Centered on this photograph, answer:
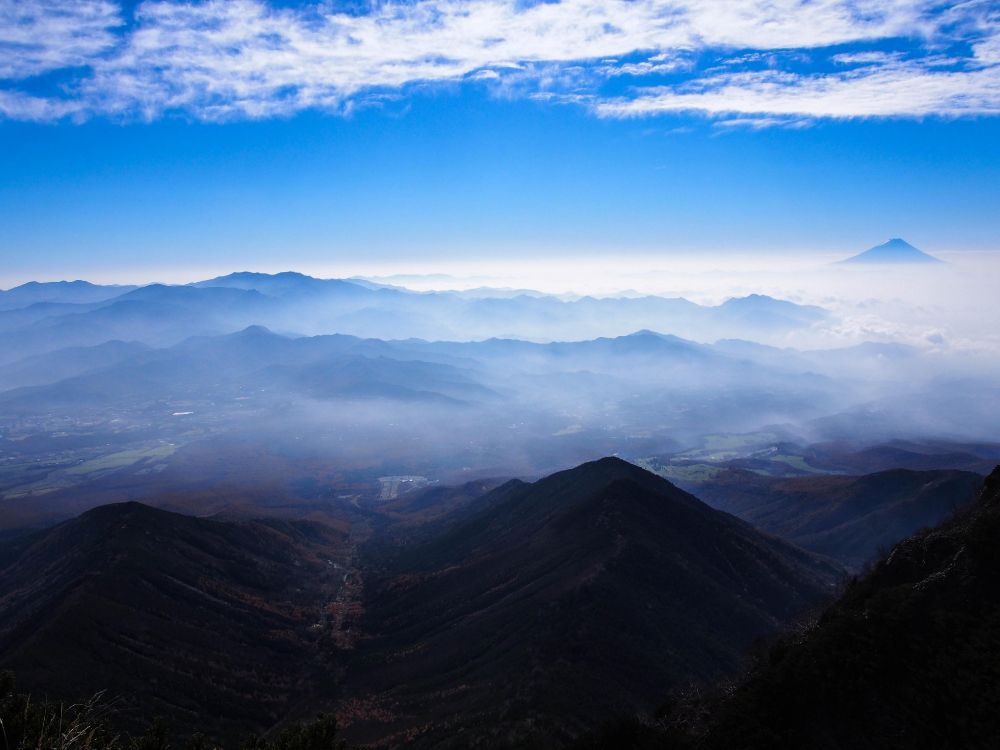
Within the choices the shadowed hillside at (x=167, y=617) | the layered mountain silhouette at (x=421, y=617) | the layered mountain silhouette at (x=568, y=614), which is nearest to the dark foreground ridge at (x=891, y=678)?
the layered mountain silhouette at (x=568, y=614)

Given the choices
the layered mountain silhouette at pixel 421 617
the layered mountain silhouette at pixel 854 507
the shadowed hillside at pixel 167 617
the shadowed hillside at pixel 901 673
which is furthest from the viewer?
the layered mountain silhouette at pixel 854 507

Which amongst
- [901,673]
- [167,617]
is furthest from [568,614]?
[167,617]

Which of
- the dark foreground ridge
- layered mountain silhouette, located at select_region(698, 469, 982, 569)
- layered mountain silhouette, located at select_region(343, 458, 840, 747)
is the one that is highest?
the dark foreground ridge

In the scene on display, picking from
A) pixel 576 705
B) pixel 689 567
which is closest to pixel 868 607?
pixel 576 705

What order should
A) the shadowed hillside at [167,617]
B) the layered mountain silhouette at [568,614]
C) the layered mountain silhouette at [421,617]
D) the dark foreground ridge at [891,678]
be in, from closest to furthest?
1. the dark foreground ridge at [891,678]
2. the layered mountain silhouette at [568,614]
3. the layered mountain silhouette at [421,617]
4. the shadowed hillside at [167,617]

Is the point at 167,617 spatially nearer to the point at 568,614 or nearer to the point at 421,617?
the point at 421,617

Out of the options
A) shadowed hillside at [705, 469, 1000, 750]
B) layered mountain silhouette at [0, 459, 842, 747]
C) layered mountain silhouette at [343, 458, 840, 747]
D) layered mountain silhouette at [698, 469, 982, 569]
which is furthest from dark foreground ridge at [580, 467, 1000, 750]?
layered mountain silhouette at [698, 469, 982, 569]

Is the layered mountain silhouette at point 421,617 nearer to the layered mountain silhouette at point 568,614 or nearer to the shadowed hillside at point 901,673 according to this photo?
the layered mountain silhouette at point 568,614

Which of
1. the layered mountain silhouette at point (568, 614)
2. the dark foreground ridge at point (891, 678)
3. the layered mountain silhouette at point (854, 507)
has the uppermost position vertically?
the dark foreground ridge at point (891, 678)

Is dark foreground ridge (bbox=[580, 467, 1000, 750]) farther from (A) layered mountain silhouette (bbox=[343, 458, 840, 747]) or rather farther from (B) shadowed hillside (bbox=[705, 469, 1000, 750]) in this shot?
(A) layered mountain silhouette (bbox=[343, 458, 840, 747])
